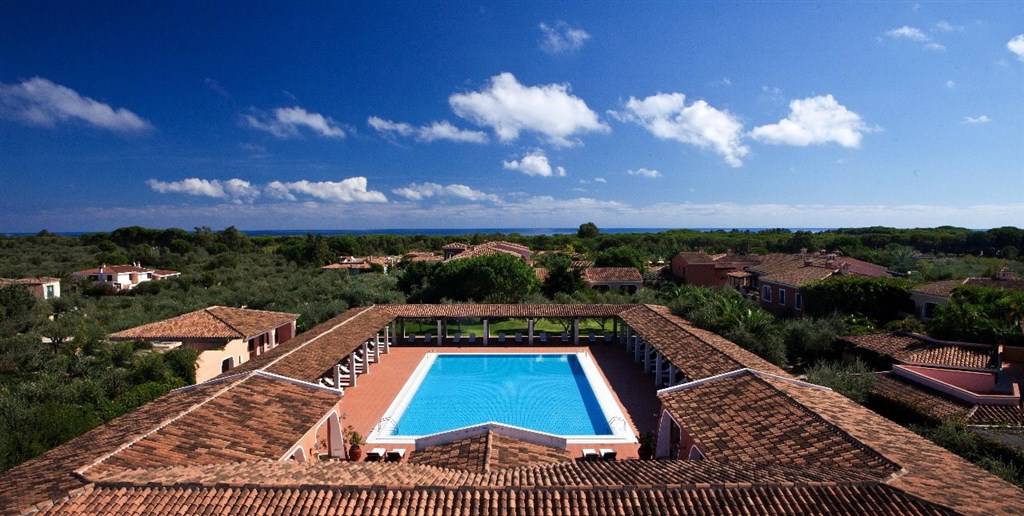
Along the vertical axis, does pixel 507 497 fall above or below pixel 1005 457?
above

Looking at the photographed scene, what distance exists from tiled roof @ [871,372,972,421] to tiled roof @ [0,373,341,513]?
49.1 feet

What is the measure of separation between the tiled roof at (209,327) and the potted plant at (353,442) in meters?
9.18

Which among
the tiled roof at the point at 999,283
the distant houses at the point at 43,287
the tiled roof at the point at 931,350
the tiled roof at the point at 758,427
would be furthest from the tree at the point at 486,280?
the distant houses at the point at 43,287

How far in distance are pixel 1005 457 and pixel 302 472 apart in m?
13.7

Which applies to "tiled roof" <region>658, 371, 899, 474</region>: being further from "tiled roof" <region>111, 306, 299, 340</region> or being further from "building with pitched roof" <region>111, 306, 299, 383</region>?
"tiled roof" <region>111, 306, 299, 340</region>

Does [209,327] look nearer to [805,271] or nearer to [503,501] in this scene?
[503,501]

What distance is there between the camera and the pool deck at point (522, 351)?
53.8ft

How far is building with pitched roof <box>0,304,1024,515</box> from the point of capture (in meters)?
6.90

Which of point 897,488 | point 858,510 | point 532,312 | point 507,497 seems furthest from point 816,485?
point 532,312

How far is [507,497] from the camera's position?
698 centimetres

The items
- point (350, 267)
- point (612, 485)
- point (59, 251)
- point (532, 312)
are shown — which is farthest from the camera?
point (59, 251)

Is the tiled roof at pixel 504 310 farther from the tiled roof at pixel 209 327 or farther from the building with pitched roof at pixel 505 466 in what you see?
the building with pitched roof at pixel 505 466

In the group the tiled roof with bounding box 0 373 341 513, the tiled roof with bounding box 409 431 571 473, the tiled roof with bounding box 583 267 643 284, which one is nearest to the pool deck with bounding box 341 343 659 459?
the tiled roof with bounding box 409 431 571 473

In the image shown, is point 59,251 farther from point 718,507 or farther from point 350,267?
point 718,507
